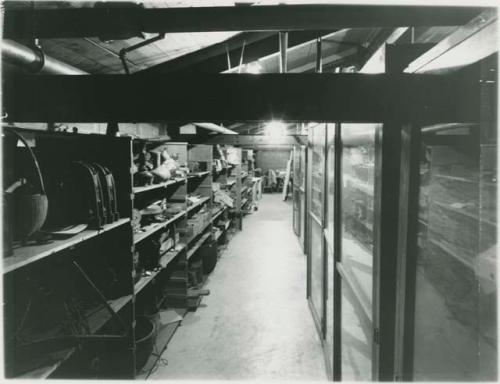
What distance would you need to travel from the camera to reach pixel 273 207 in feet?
48.5

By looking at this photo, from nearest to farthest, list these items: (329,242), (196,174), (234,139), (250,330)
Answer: (329,242) → (250,330) → (196,174) → (234,139)

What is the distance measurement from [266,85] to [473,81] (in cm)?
83

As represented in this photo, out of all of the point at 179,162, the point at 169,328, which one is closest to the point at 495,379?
the point at 169,328

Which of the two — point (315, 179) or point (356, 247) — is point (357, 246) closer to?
point (356, 247)

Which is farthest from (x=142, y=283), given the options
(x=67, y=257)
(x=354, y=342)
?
(x=354, y=342)

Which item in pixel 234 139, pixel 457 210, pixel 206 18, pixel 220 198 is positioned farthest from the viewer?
pixel 220 198

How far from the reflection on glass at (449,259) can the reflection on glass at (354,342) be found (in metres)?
0.58

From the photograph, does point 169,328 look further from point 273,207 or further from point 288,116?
point 273,207

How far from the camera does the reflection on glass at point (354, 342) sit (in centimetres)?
229

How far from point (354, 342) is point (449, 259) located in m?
1.43

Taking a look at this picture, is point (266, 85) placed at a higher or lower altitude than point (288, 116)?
higher

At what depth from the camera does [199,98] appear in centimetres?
161

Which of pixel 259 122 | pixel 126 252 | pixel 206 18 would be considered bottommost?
pixel 126 252

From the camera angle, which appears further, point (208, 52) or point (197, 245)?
point (197, 245)
